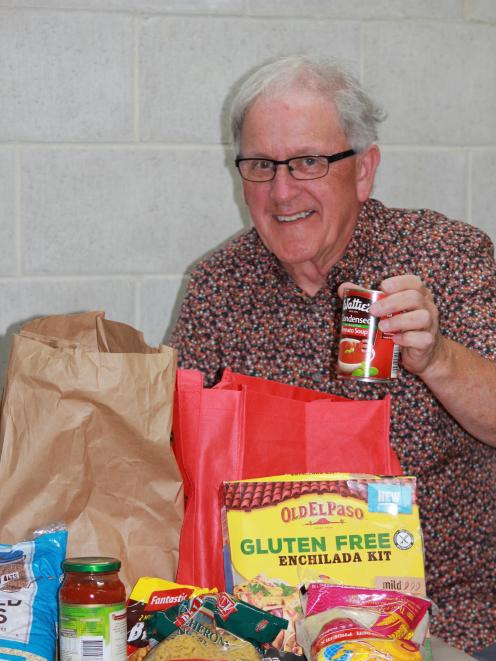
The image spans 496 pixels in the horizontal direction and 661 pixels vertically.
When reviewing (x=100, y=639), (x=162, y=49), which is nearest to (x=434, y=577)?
(x=100, y=639)

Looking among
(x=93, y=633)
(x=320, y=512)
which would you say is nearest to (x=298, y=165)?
(x=320, y=512)

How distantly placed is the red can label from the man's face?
1.49 ft

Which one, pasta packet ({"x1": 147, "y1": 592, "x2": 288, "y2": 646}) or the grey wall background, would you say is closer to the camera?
pasta packet ({"x1": 147, "y1": 592, "x2": 288, "y2": 646})

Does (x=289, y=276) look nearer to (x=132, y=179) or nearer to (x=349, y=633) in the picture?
(x=132, y=179)

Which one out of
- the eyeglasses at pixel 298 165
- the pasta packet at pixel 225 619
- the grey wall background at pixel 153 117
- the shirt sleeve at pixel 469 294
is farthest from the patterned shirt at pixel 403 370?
the pasta packet at pixel 225 619

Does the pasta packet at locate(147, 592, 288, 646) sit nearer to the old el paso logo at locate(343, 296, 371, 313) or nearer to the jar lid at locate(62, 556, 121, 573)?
the jar lid at locate(62, 556, 121, 573)

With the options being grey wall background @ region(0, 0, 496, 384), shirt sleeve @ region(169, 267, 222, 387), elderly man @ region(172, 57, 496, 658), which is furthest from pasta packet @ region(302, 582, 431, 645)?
grey wall background @ region(0, 0, 496, 384)

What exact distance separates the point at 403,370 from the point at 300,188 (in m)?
0.37

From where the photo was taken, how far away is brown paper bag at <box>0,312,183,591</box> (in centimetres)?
105

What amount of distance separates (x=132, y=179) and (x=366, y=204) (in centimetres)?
65

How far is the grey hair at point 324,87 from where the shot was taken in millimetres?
1547

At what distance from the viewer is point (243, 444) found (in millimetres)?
1139

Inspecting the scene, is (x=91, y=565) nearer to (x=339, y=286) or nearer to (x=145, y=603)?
(x=145, y=603)

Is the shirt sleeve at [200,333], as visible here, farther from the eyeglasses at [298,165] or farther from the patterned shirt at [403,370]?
the eyeglasses at [298,165]
